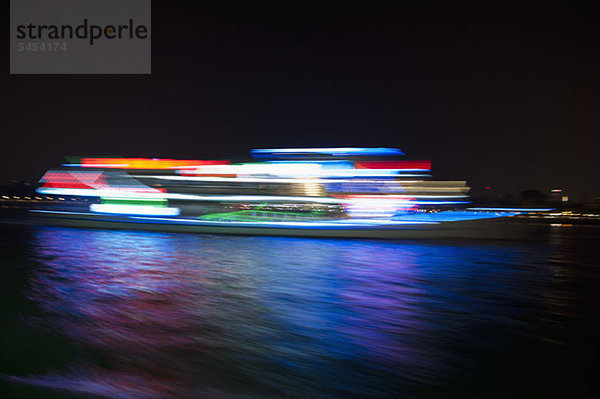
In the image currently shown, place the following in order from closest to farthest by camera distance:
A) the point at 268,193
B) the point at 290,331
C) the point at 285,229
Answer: the point at 290,331 → the point at 285,229 → the point at 268,193

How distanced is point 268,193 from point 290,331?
70.5ft

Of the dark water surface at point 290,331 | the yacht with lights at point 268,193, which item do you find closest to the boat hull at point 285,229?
the yacht with lights at point 268,193

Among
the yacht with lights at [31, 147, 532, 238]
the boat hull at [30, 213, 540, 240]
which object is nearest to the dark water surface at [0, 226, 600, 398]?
the boat hull at [30, 213, 540, 240]

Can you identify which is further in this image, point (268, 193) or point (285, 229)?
point (268, 193)

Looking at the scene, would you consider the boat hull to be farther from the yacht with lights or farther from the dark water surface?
the dark water surface

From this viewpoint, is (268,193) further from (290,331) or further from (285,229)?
(290,331)

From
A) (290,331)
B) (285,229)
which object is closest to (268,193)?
(285,229)

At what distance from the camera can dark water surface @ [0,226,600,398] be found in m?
3.38

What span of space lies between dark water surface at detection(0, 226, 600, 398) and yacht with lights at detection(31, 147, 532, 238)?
15532 millimetres

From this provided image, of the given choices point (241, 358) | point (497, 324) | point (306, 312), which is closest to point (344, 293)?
point (306, 312)

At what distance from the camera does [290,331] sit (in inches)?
190

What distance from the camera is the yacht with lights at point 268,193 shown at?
2562 cm

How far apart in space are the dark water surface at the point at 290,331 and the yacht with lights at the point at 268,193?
51.0 ft

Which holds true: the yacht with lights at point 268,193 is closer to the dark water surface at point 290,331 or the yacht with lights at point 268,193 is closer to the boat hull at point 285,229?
the boat hull at point 285,229
